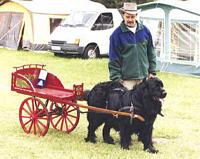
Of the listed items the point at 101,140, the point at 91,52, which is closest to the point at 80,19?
the point at 91,52

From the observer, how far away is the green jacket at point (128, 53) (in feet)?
22.5

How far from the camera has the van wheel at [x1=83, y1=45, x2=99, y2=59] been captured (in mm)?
19141

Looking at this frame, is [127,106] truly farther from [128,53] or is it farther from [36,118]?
[36,118]

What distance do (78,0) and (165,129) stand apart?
17.3 meters

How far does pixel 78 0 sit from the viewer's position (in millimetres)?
24750

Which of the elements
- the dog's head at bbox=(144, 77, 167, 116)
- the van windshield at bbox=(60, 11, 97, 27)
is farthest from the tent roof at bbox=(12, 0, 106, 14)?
the dog's head at bbox=(144, 77, 167, 116)

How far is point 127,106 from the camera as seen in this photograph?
6.70 meters

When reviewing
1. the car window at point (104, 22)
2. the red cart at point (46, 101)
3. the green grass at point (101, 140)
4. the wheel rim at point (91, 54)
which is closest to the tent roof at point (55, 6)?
the car window at point (104, 22)

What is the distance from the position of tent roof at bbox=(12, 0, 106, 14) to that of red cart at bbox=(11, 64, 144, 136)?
14167 millimetres

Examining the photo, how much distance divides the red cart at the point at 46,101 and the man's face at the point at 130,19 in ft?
3.99

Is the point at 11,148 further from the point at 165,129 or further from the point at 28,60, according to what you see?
the point at 28,60

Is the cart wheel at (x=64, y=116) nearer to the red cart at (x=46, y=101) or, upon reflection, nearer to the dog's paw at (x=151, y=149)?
the red cart at (x=46, y=101)

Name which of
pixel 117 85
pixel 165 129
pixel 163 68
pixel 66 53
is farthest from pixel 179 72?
pixel 117 85

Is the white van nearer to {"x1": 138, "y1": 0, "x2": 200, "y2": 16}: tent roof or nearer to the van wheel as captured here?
the van wheel
